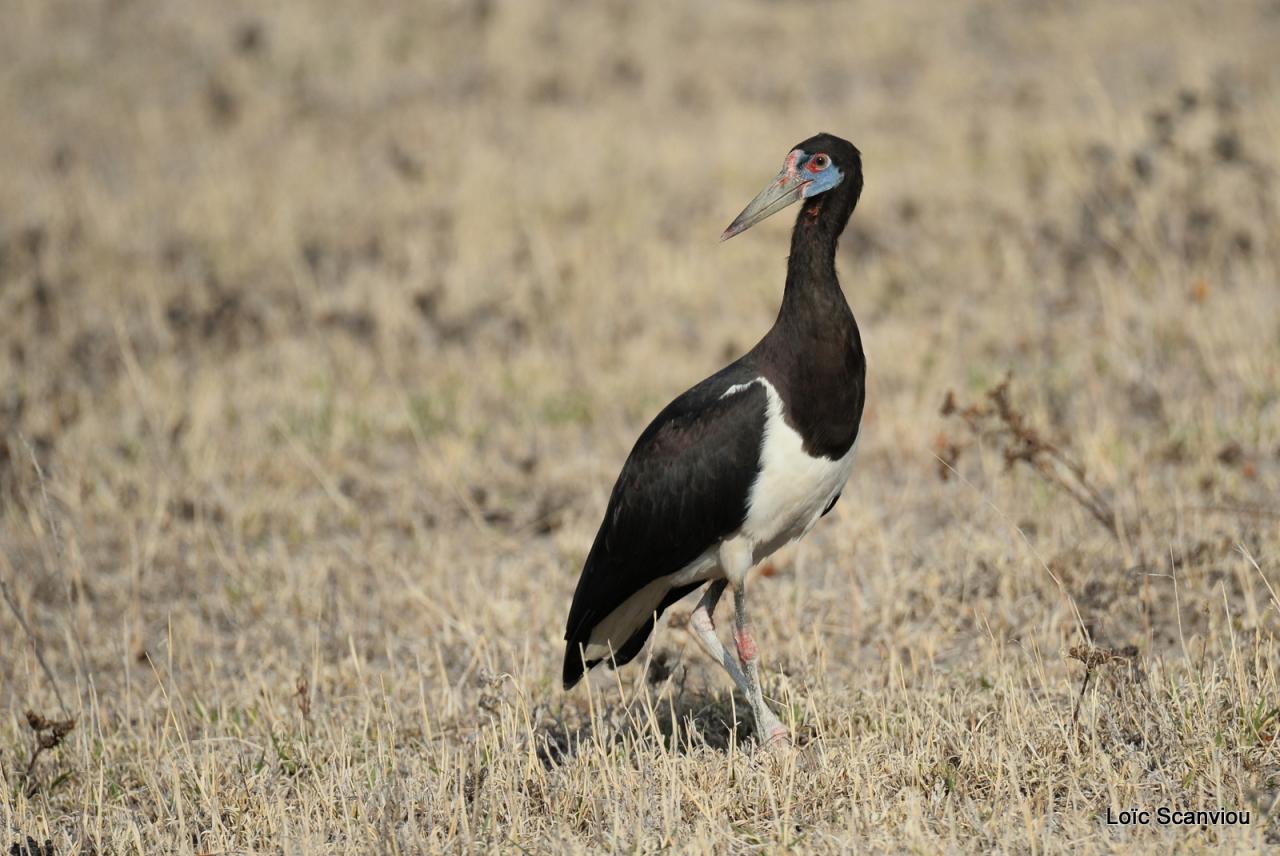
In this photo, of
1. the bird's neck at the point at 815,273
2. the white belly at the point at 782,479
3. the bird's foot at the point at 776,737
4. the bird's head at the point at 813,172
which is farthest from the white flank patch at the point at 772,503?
the bird's head at the point at 813,172

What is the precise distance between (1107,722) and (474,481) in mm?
4190

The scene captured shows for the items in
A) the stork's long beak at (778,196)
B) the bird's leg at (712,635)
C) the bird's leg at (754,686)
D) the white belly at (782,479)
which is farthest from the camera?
the bird's leg at (712,635)

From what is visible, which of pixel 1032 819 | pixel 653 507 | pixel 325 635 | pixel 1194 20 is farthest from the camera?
pixel 1194 20

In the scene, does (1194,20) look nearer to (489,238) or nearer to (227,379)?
(489,238)

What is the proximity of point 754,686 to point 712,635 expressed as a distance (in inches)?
13.1

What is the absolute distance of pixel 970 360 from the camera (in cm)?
897

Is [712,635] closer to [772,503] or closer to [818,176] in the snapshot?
[772,503]

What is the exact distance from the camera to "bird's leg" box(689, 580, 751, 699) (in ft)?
17.0

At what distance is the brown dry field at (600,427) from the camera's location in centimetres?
470

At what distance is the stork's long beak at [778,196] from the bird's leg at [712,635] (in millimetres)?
1351

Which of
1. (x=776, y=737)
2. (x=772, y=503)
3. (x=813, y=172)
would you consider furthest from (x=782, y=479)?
(x=813, y=172)

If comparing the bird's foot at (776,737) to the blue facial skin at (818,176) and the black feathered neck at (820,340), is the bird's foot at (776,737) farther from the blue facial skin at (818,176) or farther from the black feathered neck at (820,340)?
the blue facial skin at (818,176)

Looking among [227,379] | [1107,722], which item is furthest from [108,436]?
[1107,722]

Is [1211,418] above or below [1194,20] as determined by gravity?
below
